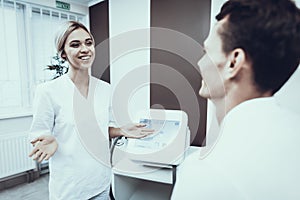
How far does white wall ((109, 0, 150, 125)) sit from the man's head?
1084mm

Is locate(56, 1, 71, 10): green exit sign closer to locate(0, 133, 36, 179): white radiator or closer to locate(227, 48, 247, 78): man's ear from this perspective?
locate(0, 133, 36, 179): white radiator

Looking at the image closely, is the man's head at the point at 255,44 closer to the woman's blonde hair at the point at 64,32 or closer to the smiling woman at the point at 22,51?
the woman's blonde hair at the point at 64,32

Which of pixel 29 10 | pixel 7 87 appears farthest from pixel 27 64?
pixel 29 10

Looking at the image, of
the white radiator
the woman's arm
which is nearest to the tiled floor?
the white radiator

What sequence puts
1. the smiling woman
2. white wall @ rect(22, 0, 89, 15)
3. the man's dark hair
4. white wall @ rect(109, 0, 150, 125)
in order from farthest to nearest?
white wall @ rect(22, 0, 89, 15)
the smiling woman
white wall @ rect(109, 0, 150, 125)
the man's dark hair

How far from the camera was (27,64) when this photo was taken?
2.20 metres

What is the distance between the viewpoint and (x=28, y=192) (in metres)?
2.00

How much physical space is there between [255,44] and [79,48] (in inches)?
24.8

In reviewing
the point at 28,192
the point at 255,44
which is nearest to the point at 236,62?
the point at 255,44

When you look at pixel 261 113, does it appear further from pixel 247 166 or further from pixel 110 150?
pixel 110 150

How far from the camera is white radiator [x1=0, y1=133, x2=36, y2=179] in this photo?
6.49 feet

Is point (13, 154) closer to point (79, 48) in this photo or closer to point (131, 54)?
point (131, 54)

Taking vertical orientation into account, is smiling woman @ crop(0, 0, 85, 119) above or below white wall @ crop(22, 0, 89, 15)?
below

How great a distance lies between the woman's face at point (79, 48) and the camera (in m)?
0.74
